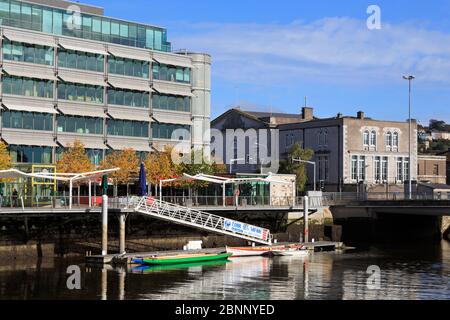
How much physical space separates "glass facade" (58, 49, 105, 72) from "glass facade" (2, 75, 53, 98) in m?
3.10

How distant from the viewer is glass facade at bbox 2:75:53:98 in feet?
303

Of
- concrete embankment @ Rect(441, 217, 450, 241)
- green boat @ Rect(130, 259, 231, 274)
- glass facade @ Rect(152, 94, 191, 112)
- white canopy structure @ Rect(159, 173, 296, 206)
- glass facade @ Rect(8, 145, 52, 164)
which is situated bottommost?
green boat @ Rect(130, 259, 231, 274)

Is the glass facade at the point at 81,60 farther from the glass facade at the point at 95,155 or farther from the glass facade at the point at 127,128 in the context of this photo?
the glass facade at the point at 95,155

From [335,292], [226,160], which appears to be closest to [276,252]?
[335,292]

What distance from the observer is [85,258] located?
6825 cm

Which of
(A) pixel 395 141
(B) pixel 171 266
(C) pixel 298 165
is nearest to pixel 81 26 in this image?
(C) pixel 298 165

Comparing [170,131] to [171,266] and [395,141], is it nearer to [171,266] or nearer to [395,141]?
[395,141]

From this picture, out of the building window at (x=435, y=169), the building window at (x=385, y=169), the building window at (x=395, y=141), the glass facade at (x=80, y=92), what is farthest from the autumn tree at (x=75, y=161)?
the building window at (x=435, y=169)

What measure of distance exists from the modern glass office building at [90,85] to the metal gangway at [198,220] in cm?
2494

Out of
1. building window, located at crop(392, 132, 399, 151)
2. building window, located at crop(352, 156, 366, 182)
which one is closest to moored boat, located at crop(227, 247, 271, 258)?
building window, located at crop(352, 156, 366, 182)

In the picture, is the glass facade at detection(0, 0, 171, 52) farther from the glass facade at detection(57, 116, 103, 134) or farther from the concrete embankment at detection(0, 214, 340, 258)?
the concrete embankment at detection(0, 214, 340, 258)

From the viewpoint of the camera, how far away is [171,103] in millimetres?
107125

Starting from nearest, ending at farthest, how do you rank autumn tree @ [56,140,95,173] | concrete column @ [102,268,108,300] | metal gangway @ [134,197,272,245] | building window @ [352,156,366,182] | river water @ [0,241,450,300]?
concrete column @ [102,268,108,300] → river water @ [0,241,450,300] → metal gangway @ [134,197,272,245] → autumn tree @ [56,140,95,173] → building window @ [352,156,366,182]
